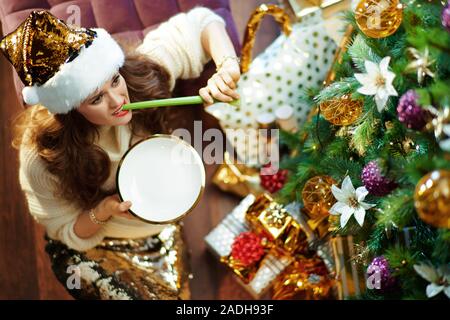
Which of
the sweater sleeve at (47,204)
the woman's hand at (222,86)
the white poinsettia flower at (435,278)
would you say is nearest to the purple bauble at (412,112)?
the white poinsettia flower at (435,278)

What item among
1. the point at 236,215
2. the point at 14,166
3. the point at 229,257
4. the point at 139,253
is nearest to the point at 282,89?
the point at 236,215

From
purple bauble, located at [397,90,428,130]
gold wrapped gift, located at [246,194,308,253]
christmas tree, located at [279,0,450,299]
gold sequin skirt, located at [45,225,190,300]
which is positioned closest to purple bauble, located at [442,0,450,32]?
christmas tree, located at [279,0,450,299]

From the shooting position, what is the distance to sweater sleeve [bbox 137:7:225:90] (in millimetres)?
1307

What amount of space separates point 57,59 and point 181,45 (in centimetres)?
37

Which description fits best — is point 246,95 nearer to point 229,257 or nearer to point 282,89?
point 282,89

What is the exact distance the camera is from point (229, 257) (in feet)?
5.21

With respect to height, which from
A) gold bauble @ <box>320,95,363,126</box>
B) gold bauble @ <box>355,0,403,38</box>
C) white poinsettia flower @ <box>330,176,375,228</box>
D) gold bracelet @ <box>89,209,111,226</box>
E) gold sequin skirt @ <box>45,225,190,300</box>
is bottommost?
gold sequin skirt @ <box>45,225,190,300</box>

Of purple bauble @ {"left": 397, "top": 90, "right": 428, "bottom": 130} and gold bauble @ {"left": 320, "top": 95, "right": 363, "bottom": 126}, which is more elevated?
purple bauble @ {"left": 397, "top": 90, "right": 428, "bottom": 130}

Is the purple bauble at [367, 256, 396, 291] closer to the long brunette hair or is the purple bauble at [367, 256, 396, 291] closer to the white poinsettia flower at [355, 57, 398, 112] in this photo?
the white poinsettia flower at [355, 57, 398, 112]

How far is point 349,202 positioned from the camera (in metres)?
1.11

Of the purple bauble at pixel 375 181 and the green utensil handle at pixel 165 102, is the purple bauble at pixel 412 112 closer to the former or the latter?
the purple bauble at pixel 375 181

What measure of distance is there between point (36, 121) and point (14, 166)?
365mm

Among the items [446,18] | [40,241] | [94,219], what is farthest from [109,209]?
[446,18]

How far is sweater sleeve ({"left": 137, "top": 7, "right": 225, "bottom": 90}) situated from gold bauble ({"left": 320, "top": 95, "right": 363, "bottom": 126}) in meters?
0.36
